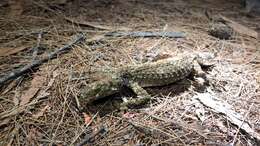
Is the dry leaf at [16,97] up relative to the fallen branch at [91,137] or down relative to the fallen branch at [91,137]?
up

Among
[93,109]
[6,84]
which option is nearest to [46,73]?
[6,84]

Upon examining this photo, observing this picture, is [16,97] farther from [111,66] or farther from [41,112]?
[111,66]

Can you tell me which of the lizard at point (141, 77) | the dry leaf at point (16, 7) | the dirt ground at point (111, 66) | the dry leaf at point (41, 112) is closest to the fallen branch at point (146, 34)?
the dirt ground at point (111, 66)

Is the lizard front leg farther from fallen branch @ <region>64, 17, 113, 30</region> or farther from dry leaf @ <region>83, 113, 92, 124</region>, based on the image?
fallen branch @ <region>64, 17, 113, 30</region>

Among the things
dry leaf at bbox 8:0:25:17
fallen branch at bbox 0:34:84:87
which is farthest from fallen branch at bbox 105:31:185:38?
dry leaf at bbox 8:0:25:17

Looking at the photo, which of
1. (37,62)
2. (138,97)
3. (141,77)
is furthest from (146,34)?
(37,62)

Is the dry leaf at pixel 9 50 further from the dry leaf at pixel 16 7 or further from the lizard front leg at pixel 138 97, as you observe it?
the lizard front leg at pixel 138 97
